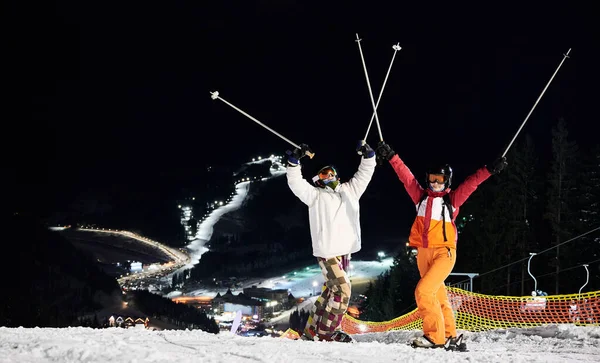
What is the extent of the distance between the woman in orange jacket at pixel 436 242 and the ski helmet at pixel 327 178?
694mm

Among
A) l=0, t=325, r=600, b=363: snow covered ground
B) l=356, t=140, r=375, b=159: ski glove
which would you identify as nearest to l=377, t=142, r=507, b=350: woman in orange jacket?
l=356, t=140, r=375, b=159: ski glove

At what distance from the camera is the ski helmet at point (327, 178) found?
668 cm

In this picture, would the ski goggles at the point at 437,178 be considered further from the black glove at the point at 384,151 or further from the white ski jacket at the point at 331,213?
the white ski jacket at the point at 331,213

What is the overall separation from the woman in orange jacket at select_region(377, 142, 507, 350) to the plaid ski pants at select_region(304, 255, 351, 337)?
30.8 inches

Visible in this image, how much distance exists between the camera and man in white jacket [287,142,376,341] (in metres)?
6.36

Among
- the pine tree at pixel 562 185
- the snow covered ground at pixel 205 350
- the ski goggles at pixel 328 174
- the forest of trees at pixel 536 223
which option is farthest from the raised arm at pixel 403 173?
the pine tree at pixel 562 185

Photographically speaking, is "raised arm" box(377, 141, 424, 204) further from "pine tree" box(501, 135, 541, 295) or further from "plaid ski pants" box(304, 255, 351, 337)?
"pine tree" box(501, 135, 541, 295)

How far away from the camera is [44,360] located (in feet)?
13.8

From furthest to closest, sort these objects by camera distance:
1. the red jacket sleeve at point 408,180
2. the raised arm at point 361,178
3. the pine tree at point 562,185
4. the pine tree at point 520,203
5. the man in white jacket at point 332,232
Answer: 1. the pine tree at point 520,203
2. the pine tree at point 562,185
3. the raised arm at point 361,178
4. the man in white jacket at point 332,232
5. the red jacket sleeve at point 408,180

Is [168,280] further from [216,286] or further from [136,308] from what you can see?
[136,308]

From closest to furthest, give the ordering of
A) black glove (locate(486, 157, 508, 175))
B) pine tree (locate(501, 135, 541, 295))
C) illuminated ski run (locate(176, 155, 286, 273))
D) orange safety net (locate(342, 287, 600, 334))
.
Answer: black glove (locate(486, 157, 508, 175)) → orange safety net (locate(342, 287, 600, 334)) → pine tree (locate(501, 135, 541, 295)) → illuminated ski run (locate(176, 155, 286, 273))

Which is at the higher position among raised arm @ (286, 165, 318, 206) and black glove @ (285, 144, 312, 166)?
black glove @ (285, 144, 312, 166)

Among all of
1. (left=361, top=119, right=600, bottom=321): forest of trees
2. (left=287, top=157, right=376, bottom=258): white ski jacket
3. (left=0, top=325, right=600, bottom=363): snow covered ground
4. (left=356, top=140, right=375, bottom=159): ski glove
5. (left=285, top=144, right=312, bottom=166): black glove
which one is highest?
(left=361, top=119, right=600, bottom=321): forest of trees

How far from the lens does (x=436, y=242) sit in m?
5.89
